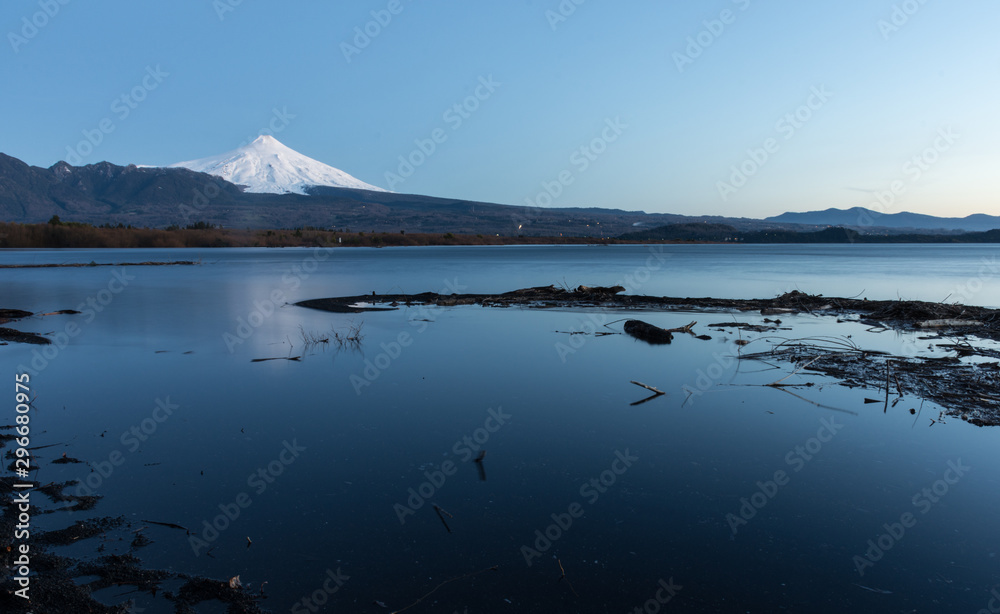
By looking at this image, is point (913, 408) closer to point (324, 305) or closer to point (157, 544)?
point (157, 544)

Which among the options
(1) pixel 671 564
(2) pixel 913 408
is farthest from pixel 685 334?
(1) pixel 671 564

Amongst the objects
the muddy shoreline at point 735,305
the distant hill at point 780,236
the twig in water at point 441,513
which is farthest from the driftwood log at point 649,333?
the distant hill at point 780,236
